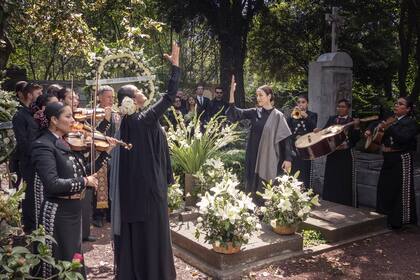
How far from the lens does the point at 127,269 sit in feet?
14.9

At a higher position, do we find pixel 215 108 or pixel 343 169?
pixel 215 108

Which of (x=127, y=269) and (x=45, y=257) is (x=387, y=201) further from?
(x=45, y=257)

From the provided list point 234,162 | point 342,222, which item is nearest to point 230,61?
point 234,162

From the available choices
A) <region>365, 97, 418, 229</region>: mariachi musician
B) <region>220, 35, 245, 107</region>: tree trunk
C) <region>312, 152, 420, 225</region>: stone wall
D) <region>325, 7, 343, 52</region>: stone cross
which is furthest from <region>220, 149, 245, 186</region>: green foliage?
<region>220, 35, 245, 107</region>: tree trunk

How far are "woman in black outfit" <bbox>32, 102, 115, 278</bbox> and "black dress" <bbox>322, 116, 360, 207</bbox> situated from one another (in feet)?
16.7

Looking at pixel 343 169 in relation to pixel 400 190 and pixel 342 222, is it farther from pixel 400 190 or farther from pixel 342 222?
pixel 342 222

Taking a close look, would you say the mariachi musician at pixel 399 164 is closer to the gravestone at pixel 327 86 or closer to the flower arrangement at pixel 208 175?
the gravestone at pixel 327 86

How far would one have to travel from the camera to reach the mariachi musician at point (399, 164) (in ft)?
22.4

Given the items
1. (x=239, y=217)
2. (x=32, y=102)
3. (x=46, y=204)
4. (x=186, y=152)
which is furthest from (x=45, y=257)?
(x=186, y=152)

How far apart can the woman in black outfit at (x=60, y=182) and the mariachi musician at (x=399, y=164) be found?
4911mm

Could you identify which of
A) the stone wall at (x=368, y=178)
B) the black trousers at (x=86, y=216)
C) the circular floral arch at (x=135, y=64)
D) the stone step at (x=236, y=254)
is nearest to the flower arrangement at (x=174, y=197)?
the stone step at (x=236, y=254)

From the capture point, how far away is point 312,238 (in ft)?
20.7

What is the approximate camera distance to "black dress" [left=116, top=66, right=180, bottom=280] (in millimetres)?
4367

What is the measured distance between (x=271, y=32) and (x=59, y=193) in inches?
685
